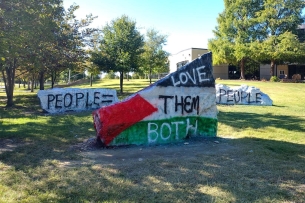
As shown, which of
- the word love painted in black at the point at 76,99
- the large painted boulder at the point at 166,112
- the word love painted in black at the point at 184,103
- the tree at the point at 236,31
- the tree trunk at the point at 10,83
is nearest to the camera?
the large painted boulder at the point at 166,112

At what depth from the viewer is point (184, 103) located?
696 cm

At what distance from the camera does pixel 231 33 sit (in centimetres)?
3688

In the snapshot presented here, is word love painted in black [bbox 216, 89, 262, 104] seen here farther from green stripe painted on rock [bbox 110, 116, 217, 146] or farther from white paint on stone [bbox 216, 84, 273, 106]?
green stripe painted on rock [bbox 110, 116, 217, 146]

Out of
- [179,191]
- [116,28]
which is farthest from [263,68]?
[179,191]

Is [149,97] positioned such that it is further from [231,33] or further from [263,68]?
[263,68]

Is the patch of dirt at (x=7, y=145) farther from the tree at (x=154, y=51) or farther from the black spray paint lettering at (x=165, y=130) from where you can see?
the tree at (x=154, y=51)

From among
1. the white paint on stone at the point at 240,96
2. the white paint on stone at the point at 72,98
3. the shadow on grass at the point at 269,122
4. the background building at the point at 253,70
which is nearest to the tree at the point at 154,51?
the background building at the point at 253,70

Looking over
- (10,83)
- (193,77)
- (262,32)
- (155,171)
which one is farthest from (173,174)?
(262,32)

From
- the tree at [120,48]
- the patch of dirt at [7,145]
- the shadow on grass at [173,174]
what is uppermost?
the tree at [120,48]

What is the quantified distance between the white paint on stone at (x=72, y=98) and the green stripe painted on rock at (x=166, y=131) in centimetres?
721

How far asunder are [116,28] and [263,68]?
28243 millimetres

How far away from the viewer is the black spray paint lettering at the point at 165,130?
6.47 metres

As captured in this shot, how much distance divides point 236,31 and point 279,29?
5259 mm

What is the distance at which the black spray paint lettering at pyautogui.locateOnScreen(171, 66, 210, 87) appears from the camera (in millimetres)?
6918
